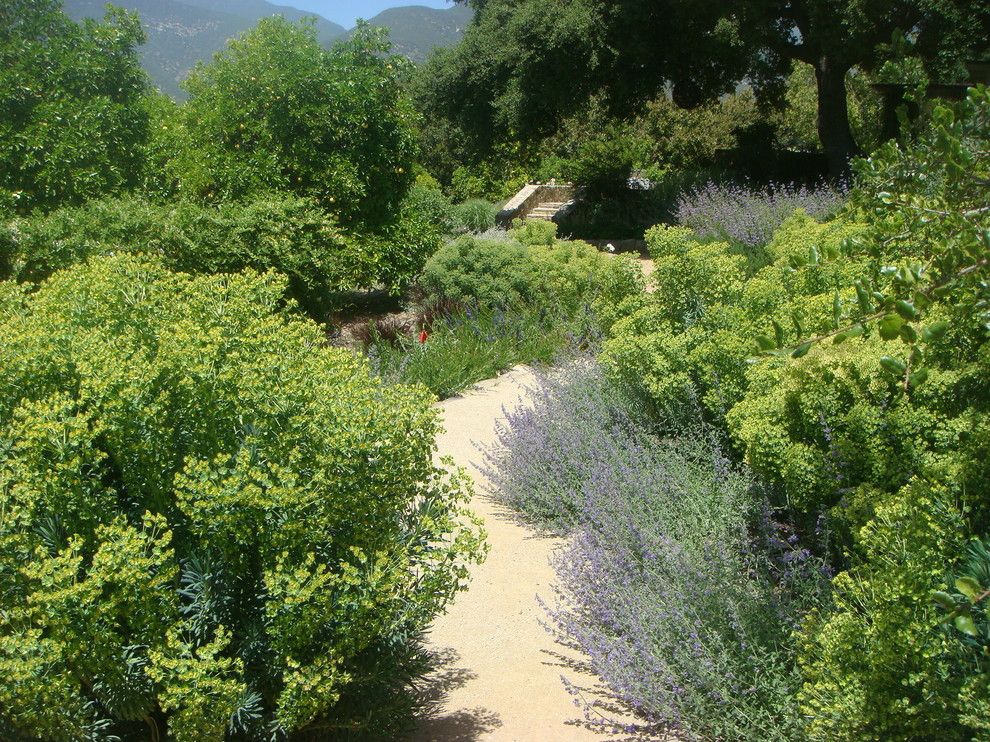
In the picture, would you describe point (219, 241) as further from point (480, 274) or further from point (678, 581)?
point (678, 581)

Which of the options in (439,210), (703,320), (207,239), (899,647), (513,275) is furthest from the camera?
(439,210)

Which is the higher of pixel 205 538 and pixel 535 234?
pixel 535 234

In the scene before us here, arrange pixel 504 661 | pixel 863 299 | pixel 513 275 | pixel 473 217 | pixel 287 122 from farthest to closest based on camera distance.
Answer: pixel 473 217 < pixel 513 275 < pixel 287 122 < pixel 504 661 < pixel 863 299

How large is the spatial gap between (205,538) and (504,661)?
61.1 inches

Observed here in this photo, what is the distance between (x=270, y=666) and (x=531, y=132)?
1768 cm

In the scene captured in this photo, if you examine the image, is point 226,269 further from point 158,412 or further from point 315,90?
point 158,412

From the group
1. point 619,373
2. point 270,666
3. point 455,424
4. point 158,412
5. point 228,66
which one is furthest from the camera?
point 228,66

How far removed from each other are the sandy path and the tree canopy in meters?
12.3

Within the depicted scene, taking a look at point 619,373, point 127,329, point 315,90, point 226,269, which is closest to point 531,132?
point 315,90

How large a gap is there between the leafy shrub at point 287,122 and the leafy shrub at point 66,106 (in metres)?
0.62

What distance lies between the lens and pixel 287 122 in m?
9.44

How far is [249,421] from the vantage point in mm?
3021

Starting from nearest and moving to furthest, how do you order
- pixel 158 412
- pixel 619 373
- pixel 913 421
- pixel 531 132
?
pixel 158 412 < pixel 913 421 < pixel 619 373 < pixel 531 132

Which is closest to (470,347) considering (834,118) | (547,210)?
(834,118)
